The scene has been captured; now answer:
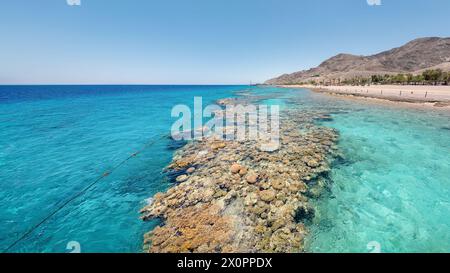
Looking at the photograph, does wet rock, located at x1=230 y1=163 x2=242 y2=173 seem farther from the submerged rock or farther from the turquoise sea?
the turquoise sea

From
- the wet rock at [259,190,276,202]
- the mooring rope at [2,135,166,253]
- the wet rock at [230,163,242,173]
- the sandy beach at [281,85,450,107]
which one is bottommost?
the mooring rope at [2,135,166,253]

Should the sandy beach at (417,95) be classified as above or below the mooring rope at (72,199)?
above

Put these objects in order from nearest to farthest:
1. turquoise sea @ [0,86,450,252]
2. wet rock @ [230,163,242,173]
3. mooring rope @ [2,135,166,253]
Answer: turquoise sea @ [0,86,450,252] < mooring rope @ [2,135,166,253] < wet rock @ [230,163,242,173]

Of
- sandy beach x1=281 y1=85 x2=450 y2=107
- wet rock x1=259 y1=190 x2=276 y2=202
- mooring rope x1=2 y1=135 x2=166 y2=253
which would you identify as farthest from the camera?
sandy beach x1=281 y1=85 x2=450 y2=107

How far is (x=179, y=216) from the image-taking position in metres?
7.84

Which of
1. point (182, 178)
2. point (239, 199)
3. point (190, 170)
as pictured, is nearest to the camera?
point (239, 199)

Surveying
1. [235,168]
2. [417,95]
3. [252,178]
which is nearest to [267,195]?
[252,178]

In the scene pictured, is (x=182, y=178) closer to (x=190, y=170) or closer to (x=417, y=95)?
(x=190, y=170)

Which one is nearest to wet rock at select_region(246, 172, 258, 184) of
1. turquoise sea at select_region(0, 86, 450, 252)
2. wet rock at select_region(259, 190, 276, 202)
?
wet rock at select_region(259, 190, 276, 202)

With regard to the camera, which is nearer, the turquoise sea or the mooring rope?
the turquoise sea

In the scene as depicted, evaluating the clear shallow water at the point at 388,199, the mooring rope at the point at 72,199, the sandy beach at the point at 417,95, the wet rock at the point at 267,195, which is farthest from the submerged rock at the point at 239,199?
the sandy beach at the point at 417,95

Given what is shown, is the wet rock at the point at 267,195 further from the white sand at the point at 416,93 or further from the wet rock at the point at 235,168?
the white sand at the point at 416,93

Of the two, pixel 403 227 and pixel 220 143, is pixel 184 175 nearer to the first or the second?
pixel 220 143

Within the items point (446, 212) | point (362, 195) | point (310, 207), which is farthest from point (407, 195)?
point (310, 207)
